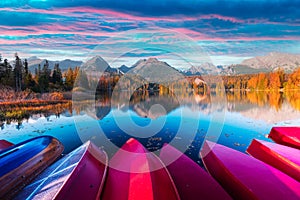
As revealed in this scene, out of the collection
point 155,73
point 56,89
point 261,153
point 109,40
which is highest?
point 109,40

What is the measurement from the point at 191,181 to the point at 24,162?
523 cm

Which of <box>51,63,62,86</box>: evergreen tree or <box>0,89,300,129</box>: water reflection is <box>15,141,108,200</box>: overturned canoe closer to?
<box>0,89,300,129</box>: water reflection

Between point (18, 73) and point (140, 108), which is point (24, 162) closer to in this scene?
point (140, 108)

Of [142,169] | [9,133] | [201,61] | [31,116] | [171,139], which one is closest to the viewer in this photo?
[142,169]

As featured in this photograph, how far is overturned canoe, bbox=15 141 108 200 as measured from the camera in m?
5.11

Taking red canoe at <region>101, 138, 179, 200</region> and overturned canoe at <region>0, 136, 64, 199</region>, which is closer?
red canoe at <region>101, 138, 179, 200</region>

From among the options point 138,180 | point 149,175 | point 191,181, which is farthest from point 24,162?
point 191,181

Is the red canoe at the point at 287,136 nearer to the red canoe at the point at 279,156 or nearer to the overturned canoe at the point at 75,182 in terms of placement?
the red canoe at the point at 279,156

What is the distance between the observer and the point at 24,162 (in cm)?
758

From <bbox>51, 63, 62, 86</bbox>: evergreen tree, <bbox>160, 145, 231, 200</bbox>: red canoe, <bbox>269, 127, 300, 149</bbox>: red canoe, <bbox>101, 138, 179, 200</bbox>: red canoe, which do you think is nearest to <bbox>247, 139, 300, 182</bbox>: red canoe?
<bbox>269, 127, 300, 149</bbox>: red canoe

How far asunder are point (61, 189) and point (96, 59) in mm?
5911

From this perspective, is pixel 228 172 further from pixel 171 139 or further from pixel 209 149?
pixel 171 139

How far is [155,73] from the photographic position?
14633 mm

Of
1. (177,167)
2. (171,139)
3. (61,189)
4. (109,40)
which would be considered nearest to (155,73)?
(171,139)
